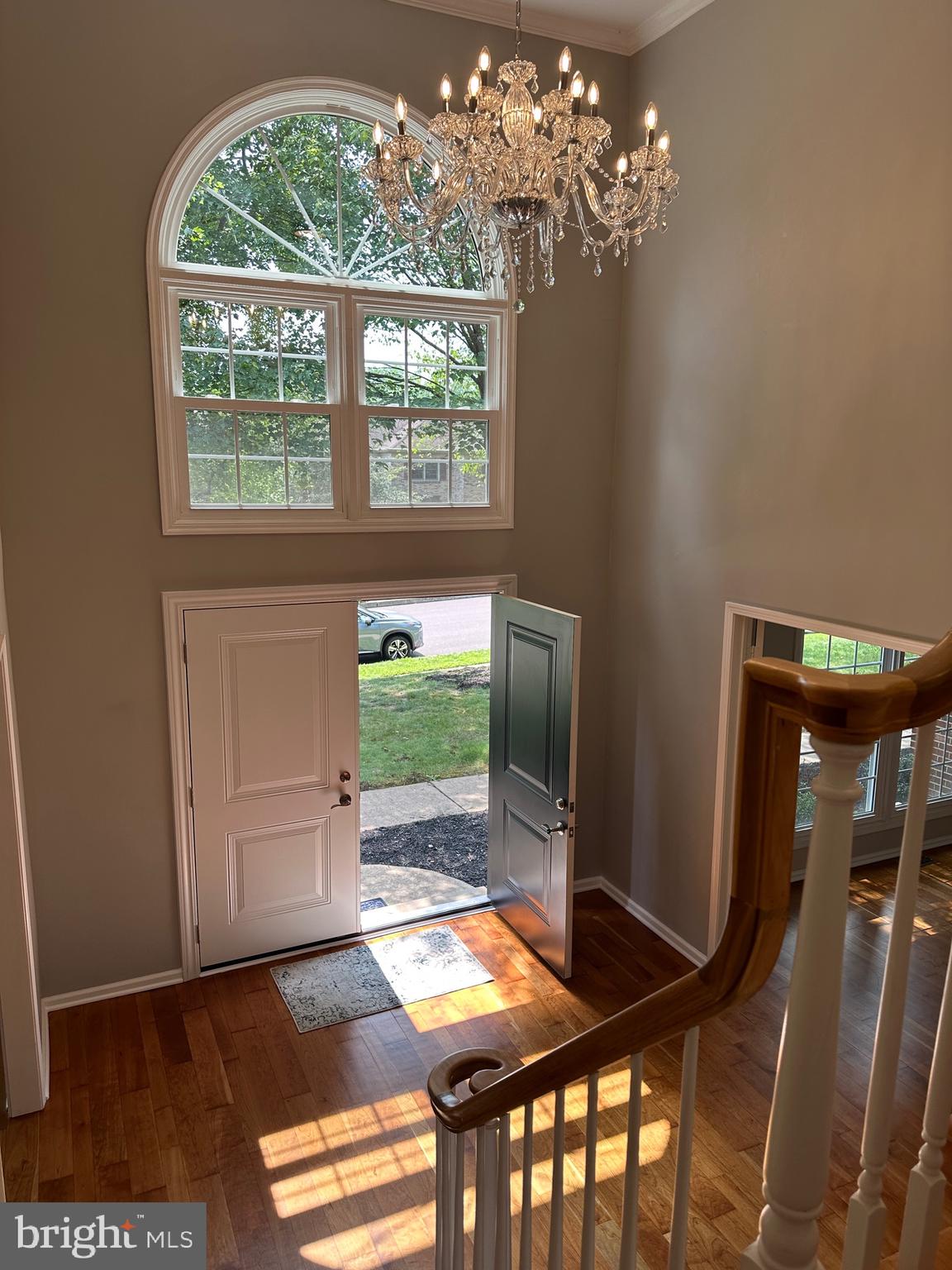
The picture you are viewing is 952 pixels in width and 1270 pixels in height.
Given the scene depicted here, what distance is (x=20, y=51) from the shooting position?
3.82 meters

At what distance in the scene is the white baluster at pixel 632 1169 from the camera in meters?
1.08

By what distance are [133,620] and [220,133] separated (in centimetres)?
A: 239

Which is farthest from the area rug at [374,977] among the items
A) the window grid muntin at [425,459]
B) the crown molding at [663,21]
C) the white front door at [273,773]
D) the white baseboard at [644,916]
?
the crown molding at [663,21]

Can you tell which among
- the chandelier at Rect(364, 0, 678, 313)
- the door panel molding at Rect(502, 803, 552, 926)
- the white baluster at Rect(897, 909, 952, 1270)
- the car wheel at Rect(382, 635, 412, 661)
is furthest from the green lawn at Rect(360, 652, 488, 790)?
the white baluster at Rect(897, 909, 952, 1270)

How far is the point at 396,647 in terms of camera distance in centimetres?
1082

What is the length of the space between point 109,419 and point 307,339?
1.10 meters

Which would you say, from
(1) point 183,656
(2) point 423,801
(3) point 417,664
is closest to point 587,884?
(1) point 183,656

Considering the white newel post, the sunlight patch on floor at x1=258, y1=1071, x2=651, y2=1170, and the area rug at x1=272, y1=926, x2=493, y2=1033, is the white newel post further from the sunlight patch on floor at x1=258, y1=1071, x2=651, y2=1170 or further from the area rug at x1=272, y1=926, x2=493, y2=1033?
the area rug at x1=272, y1=926, x2=493, y2=1033

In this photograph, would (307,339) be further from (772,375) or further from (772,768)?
(772,768)

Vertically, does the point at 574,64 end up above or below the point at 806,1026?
above

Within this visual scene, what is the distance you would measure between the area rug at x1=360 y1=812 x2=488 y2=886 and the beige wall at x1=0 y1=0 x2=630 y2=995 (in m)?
2.59

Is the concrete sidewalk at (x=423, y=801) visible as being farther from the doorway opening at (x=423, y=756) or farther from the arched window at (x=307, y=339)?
the arched window at (x=307, y=339)

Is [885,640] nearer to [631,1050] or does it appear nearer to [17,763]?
[631,1050]

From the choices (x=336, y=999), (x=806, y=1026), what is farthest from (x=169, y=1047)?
(x=806, y=1026)
